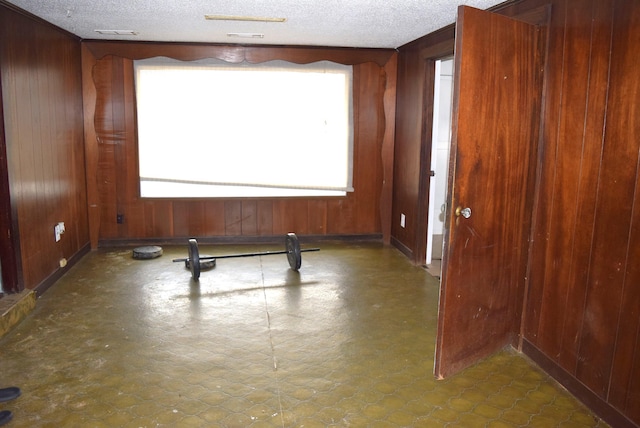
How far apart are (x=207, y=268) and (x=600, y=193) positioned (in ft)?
11.2

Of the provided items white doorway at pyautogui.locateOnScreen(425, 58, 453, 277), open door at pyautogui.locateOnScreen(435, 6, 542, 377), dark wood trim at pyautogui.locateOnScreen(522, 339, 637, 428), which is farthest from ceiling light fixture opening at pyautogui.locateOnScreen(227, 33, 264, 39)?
dark wood trim at pyautogui.locateOnScreen(522, 339, 637, 428)

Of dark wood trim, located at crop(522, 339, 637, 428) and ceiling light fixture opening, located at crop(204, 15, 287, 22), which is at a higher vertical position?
ceiling light fixture opening, located at crop(204, 15, 287, 22)

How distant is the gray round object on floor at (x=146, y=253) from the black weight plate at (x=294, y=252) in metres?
1.39

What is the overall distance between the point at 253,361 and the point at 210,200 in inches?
119

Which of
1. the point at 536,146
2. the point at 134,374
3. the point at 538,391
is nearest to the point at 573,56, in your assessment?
the point at 536,146

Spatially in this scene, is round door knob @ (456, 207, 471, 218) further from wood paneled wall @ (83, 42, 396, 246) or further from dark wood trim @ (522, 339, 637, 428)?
wood paneled wall @ (83, 42, 396, 246)

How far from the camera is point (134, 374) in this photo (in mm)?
2922

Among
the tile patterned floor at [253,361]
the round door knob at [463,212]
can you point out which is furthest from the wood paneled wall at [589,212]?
the round door knob at [463,212]

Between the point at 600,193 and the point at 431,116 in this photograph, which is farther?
the point at 431,116

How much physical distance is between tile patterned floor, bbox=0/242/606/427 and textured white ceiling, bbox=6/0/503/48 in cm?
218

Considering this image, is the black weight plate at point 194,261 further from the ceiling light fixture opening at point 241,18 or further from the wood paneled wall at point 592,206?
the wood paneled wall at point 592,206

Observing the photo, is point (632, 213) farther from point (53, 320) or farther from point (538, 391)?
point (53, 320)

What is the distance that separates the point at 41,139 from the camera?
425 cm

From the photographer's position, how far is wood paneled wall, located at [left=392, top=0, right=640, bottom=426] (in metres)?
2.37
